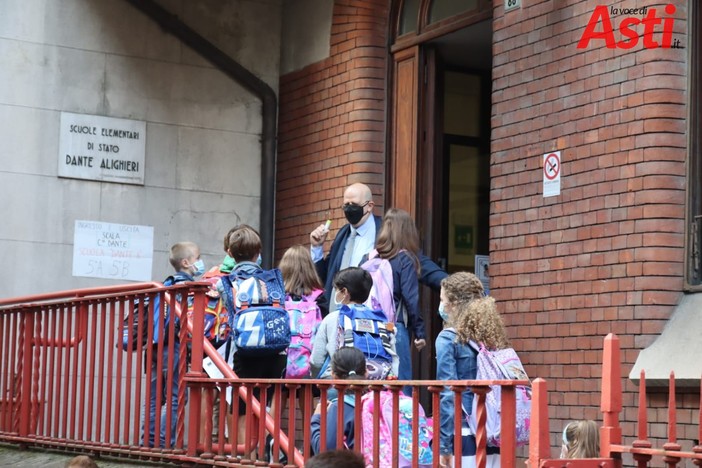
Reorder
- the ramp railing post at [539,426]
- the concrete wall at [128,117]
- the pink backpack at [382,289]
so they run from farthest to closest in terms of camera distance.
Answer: the concrete wall at [128,117], the pink backpack at [382,289], the ramp railing post at [539,426]

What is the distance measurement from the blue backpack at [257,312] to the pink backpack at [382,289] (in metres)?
0.66

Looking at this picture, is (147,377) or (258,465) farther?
(147,377)

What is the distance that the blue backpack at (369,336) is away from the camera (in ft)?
25.5

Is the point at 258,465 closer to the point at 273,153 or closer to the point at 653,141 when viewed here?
the point at 653,141

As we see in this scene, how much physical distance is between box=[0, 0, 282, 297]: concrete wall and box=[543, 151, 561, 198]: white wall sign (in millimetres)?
4607

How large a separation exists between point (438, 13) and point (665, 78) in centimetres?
353

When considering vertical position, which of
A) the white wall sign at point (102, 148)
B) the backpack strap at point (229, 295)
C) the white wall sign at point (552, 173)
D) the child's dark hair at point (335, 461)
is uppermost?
the white wall sign at point (102, 148)

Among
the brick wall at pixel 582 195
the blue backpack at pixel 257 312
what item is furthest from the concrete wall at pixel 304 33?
the blue backpack at pixel 257 312

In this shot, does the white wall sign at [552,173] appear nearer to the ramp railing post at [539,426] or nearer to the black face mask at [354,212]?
the black face mask at [354,212]

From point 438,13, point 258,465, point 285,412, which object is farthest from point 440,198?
point 258,465

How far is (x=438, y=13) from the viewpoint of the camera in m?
11.5

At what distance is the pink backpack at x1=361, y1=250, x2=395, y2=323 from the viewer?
28.4ft

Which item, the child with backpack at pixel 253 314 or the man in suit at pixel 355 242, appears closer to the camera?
the child with backpack at pixel 253 314

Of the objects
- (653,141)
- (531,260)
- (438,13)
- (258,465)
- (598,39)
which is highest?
(438,13)
